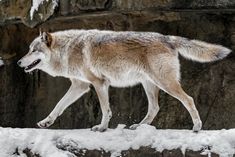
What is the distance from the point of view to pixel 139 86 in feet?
40.7

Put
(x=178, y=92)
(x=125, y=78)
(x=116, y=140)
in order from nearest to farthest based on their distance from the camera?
1. (x=116, y=140)
2. (x=178, y=92)
3. (x=125, y=78)

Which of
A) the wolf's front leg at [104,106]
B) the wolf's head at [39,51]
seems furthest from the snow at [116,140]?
the wolf's head at [39,51]

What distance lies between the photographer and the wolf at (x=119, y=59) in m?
7.05

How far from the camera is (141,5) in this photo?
10.5 metres

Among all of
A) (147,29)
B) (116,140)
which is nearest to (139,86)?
(147,29)

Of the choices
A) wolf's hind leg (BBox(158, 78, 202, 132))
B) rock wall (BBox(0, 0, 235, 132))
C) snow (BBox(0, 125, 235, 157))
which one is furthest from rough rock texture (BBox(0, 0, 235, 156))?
snow (BBox(0, 125, 235, 157))

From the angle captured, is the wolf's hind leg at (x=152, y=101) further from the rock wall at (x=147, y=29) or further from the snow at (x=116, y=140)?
the rock wall at (x=147, y=29)

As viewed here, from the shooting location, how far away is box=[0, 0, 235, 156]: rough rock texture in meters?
10.8

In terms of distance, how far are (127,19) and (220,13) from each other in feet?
6.78

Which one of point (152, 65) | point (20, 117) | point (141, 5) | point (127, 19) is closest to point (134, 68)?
point (152, 65)

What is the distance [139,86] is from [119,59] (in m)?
5.12

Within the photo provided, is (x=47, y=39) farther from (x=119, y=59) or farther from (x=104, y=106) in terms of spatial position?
(x=104, y=106)

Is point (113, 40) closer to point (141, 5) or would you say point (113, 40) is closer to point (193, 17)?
point (141, 5)

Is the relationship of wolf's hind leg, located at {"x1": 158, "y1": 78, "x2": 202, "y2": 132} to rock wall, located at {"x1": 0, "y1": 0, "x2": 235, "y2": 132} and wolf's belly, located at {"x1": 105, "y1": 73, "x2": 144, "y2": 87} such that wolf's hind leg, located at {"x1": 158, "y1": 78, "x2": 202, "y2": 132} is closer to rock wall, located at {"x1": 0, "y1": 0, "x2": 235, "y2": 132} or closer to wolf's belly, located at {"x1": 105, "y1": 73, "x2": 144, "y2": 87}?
wolf's belly, located at {"x1": 105, "y1": 73, "x2": 144, "y2": 87}
